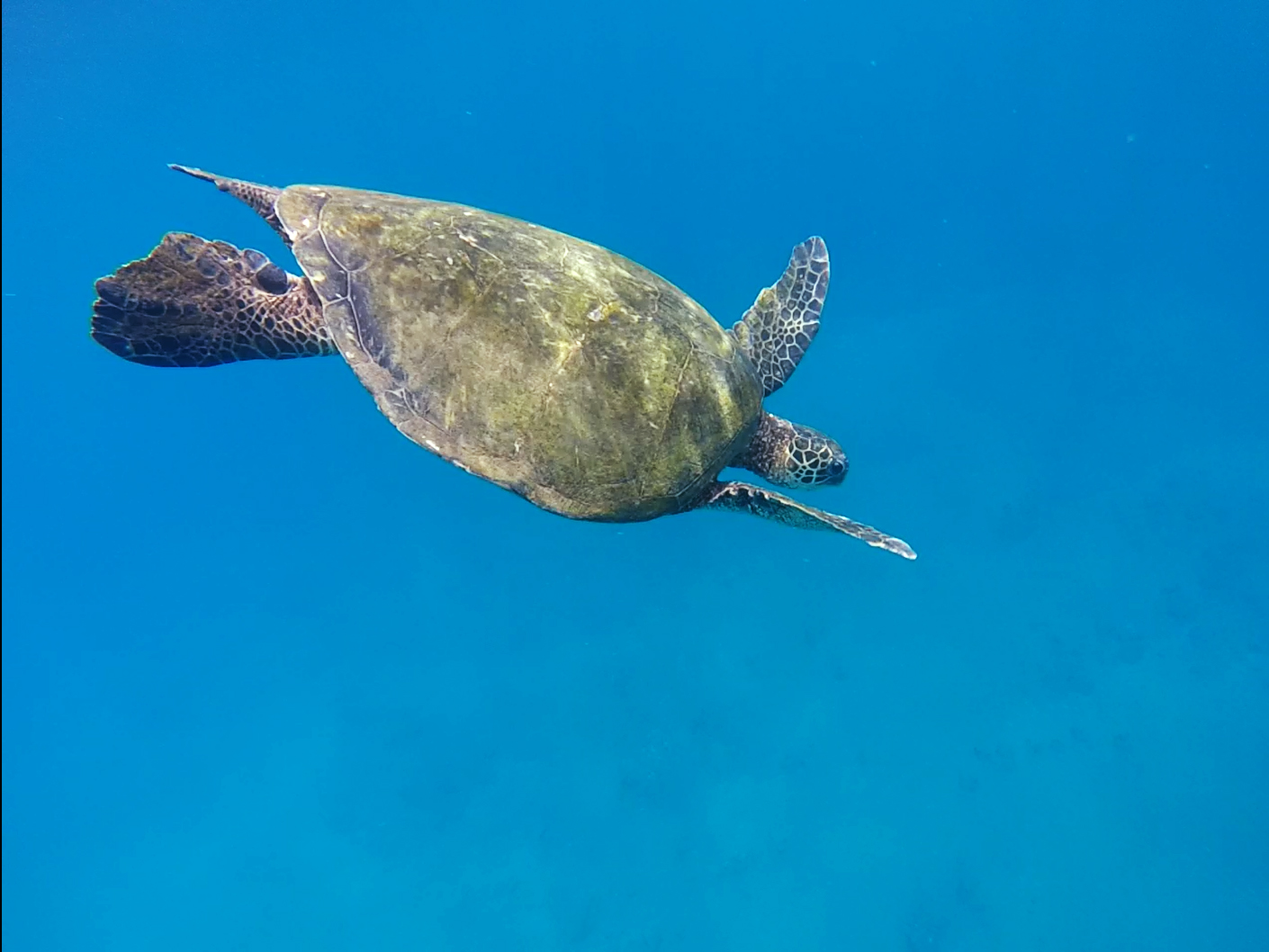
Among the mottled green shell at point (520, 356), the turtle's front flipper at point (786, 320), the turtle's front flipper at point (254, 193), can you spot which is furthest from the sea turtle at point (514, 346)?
the turtle's front flipper at point (786, 320)

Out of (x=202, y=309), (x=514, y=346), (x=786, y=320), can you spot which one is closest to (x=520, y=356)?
(x=514, y=346)

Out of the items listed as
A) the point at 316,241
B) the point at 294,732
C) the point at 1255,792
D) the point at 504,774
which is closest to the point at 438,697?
the point at 504,774

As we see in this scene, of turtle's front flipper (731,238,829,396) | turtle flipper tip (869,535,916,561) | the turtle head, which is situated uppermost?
turtle's front flipper (731,238,829,396)

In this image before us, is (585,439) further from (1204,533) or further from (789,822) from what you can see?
(1204,533)

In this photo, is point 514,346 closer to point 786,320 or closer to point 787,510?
point 787,510

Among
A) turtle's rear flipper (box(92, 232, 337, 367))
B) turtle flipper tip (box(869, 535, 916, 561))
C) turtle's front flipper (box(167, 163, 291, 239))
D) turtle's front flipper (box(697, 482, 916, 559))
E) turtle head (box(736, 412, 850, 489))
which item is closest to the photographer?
turtle flipper tip (box(869, 535, 916, 561))

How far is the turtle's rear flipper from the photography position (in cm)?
515

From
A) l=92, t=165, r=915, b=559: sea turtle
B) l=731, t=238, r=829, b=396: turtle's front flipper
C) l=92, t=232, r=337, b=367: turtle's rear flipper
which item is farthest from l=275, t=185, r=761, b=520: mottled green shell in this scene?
l=731, t=238, r=829, b=396: turtle's front flipper

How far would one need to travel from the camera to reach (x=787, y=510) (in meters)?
5.14

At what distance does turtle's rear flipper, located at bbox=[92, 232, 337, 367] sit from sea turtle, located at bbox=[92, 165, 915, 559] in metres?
0.02

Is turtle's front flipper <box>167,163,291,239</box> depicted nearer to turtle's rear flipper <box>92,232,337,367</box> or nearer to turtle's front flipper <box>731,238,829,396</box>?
turtle's rear flipper <box>92,232,337,367</box>

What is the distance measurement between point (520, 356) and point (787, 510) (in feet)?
6.80

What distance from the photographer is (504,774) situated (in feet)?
43.3

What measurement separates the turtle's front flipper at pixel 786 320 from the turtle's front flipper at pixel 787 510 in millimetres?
1281
